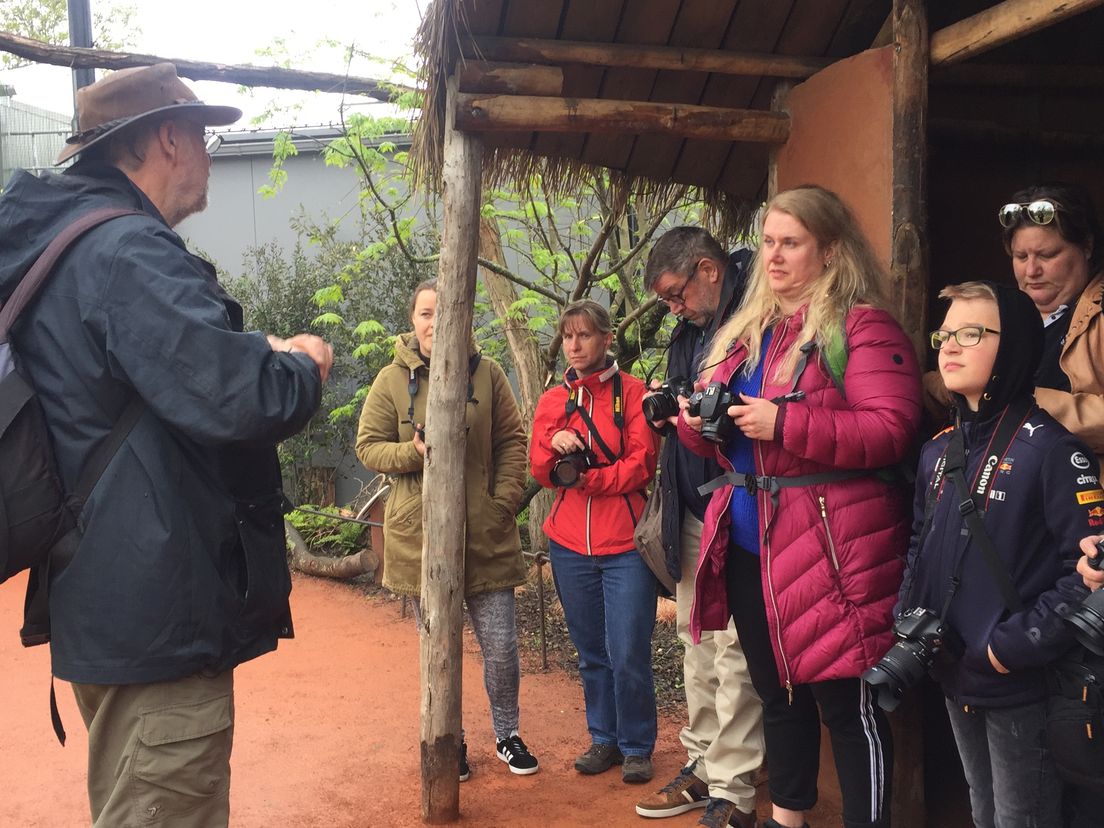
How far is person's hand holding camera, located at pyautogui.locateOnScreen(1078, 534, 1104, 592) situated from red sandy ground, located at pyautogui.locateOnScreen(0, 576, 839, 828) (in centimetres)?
192

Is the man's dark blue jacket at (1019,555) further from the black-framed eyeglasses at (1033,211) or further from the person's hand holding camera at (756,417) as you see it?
the black-framed eyeglasses at (1033,211)

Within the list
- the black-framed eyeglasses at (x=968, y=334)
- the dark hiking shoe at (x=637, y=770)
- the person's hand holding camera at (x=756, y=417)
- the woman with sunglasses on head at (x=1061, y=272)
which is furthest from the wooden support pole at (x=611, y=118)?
the dark hiking shoe at (x=637, y=770)

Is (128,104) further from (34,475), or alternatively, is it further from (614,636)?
(614,636)

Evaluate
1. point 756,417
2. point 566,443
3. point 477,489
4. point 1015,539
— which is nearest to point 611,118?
point 566,443

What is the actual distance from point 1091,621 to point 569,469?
2371mm

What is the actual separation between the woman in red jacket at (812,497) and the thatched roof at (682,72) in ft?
4.65

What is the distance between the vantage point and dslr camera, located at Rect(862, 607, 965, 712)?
267 centimetres

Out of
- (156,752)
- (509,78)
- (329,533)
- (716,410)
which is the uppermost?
(509,78)

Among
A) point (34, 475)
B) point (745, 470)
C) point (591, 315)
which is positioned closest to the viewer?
point (34, 475)

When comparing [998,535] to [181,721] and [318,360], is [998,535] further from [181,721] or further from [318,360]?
[181,721]

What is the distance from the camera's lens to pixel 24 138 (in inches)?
583

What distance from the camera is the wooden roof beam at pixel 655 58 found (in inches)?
171

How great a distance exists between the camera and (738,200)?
5422 mm

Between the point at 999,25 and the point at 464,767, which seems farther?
the point at 464,767
